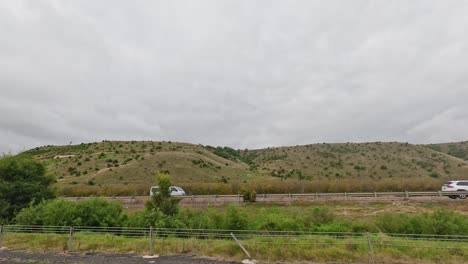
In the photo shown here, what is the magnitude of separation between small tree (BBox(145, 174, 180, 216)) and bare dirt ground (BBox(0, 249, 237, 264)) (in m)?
5.47

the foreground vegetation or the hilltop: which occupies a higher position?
the hilltop

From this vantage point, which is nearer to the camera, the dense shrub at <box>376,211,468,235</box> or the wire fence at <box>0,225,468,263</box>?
the wire fence at <box>0,225,468,263</box>

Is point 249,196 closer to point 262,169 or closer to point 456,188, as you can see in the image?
point 456,188

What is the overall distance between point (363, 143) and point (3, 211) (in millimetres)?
104647

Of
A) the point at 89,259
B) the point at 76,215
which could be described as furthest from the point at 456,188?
the point at 89,259

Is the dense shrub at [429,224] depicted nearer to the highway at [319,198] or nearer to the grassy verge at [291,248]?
the grassy verge at [291,248]

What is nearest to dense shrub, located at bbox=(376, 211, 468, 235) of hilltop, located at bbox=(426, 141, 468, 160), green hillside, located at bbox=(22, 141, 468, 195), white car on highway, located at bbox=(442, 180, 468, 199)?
white car on highway, located at bbox=(442, 180, 468, 199)

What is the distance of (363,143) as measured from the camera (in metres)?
110

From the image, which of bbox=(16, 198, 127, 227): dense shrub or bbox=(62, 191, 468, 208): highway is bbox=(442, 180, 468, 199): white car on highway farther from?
bbox=(16, 198, 127, 227): dense shrub

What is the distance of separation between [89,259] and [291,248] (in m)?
7.47

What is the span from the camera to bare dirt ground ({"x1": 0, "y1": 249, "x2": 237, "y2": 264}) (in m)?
12.0

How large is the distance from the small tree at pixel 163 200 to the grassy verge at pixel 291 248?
3.51 meters

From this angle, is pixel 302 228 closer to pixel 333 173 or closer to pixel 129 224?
pixel 129 224

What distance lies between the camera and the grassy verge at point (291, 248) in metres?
11.5
